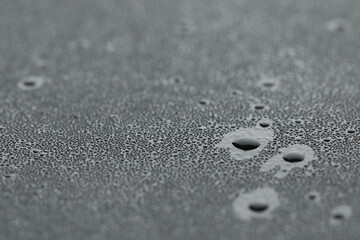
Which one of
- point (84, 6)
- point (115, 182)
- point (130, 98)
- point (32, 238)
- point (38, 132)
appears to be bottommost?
point (32, 238)

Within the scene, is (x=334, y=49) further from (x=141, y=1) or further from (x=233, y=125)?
(x=141, y=1)

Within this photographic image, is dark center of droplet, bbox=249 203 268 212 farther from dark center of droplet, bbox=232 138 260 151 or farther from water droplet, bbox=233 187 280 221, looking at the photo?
dark center of droplet, bbox=232 138 260 151

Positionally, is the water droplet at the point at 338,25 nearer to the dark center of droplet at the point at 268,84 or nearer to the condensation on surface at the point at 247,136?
the dark center of droplet at the point at 268,84

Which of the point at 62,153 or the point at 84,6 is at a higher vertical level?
the point at 84,6

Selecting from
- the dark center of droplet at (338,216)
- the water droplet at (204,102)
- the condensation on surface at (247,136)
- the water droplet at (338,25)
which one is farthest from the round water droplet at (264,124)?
the water droplet at (338,25)

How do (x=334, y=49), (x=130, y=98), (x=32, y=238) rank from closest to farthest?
1. (x=32, y=238)
2. (x=130, y=98)
3. (x=334, y=49)

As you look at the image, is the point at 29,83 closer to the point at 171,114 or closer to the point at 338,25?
the point at 171,114

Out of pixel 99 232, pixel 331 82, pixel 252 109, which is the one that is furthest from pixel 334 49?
pixel 99 232
